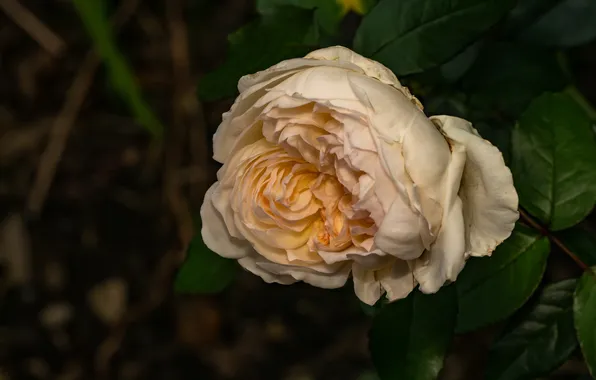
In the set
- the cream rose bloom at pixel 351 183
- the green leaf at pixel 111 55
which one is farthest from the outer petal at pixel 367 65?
the green leaf at pixel 111 55

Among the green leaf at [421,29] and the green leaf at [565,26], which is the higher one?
the green leaf at [421,29]

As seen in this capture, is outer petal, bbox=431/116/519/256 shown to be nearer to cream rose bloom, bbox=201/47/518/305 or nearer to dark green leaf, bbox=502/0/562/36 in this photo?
cream rose bloom, bbox=201/47/518/305

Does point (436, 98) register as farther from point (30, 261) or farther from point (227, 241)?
point (30, 261)

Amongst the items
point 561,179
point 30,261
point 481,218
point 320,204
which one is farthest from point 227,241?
point 30,261

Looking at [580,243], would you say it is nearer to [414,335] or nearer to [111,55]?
[414,335]

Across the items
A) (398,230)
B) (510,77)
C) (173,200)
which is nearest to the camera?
(398,230)

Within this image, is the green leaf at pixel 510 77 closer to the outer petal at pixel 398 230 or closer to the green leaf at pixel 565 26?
the green leaf at pixel 565 26

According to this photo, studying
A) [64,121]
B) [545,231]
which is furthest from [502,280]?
[64,121]
